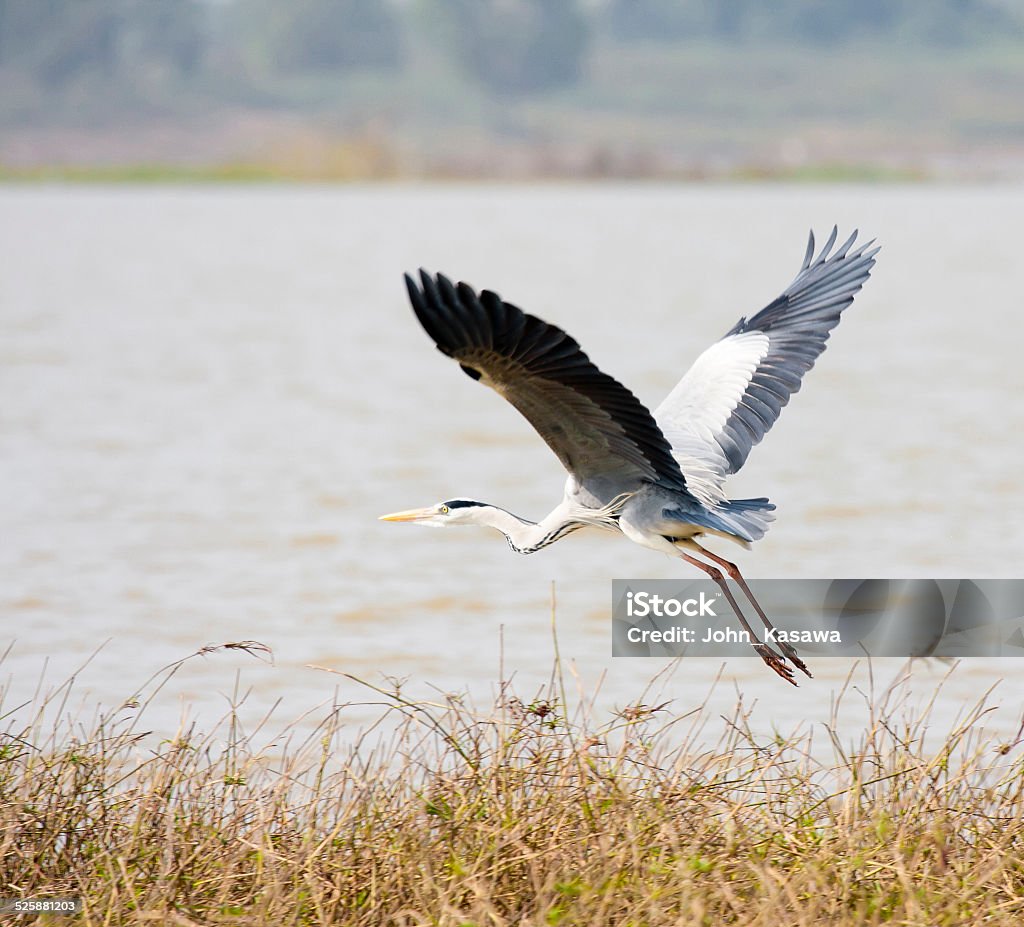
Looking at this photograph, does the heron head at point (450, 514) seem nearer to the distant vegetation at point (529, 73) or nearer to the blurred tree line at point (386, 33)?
the distant vegetation at point (529, 73)

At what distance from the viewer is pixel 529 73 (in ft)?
405

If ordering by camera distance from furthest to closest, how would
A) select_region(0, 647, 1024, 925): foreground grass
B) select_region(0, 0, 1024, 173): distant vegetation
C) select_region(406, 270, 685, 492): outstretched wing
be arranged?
select_region(0, 0, 1024, 173): distant vegetation → select_region(406, 270, 685, 492): outstretched wing → select_region(0, 647, 1024, 925): foreground grass

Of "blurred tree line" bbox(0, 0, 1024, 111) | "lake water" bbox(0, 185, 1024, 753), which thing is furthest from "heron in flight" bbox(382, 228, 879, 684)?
"blurred tree line" bbox(0, 0, 1024, 111)

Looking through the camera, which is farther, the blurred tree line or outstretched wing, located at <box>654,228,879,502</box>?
the blurred tree line

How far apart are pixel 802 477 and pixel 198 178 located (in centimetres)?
7778

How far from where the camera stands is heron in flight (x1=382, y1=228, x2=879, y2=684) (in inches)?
179

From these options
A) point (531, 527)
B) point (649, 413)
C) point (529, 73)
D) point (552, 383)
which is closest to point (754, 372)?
point (531, 527)

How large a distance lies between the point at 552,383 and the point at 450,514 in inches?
40.3

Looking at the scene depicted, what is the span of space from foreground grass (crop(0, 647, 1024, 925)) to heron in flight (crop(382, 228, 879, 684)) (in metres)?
0.83

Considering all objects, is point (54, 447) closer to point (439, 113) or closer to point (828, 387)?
point (828, 387)

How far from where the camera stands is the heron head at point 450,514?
5.59 metres

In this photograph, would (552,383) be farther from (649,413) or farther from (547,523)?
(547,523)

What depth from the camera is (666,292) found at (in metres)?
28.3

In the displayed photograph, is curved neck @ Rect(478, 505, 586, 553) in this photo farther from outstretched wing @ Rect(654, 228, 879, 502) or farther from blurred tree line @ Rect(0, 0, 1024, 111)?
blurred tree line @ Rect(0, 0, 1024, 111)
